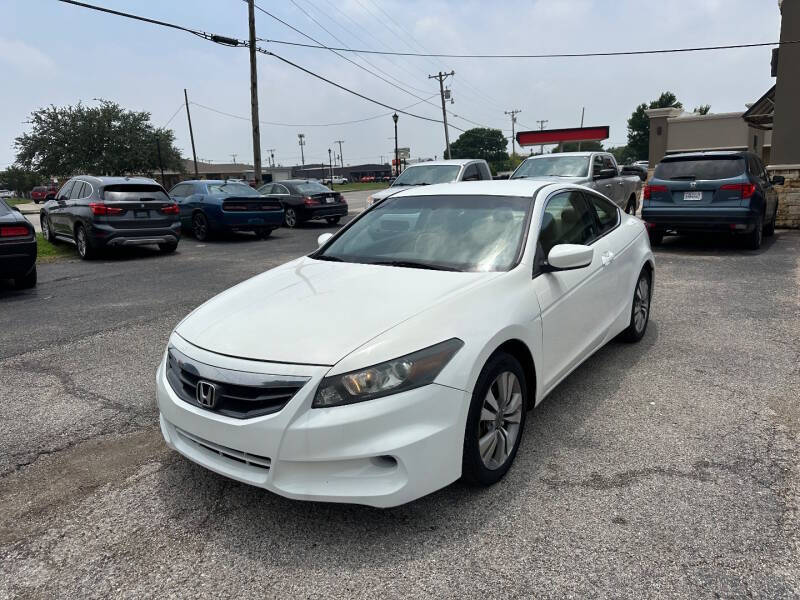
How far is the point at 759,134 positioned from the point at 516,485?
44.1 meters

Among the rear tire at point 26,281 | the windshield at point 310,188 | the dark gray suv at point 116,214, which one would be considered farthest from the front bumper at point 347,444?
the windshield at point 310,188

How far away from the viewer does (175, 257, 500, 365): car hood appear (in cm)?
268

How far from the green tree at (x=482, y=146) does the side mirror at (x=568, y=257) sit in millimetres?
132557

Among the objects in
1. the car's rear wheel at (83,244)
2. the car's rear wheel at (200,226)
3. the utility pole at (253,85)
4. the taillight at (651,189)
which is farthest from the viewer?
the utility pole at (253,85)

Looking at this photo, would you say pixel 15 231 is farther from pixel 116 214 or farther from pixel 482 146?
pixel 482 146

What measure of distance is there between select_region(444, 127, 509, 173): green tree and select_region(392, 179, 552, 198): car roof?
13161 cm

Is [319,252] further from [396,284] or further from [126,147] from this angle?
[126,147]

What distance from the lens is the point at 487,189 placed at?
4242 mm

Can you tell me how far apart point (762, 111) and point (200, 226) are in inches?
690

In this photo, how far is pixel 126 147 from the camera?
5106 centimetres

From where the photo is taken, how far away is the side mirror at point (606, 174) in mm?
12484

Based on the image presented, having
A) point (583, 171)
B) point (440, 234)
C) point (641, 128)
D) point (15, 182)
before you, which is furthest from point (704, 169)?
point (15, 182)

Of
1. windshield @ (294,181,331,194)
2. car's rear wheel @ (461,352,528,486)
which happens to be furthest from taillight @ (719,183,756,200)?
windshield @ (294,181,331,194)

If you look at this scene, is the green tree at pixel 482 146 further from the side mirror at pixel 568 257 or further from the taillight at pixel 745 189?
the side mirror at pixel 568 257
